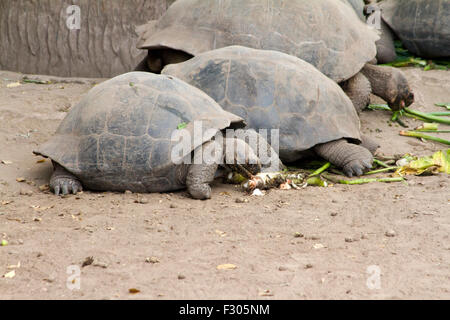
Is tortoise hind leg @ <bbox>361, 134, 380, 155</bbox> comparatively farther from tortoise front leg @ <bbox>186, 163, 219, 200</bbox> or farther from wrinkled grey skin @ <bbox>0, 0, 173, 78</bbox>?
wrinkled grey skin @ <bbox>0, 0, 173, 78</bbox>

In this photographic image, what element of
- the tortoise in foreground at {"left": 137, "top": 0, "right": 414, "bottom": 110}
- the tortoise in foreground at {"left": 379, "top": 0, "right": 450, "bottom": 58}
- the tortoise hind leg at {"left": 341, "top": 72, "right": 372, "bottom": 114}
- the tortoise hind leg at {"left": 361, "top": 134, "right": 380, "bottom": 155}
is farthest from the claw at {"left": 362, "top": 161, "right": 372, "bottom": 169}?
the tortoise in foreground at {"left": 379, "top": 0, "right": 450, "bottom": 58}

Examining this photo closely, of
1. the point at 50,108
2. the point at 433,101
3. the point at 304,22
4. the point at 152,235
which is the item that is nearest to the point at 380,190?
the point at 152,235

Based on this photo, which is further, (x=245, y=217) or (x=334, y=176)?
(x=334, y=176)

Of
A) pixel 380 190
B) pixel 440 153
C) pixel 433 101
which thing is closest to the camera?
pixel 380 190

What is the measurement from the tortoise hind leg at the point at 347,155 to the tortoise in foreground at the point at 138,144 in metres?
0.75

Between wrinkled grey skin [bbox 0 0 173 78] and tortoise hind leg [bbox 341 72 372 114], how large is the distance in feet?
8.76

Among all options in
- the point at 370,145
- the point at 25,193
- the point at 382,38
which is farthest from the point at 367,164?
the point at 382,38

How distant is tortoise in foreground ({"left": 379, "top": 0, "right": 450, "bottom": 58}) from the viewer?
7.82 metres

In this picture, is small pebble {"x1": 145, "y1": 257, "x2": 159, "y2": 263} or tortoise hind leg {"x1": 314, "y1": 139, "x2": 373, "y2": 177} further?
tortoise hind leg {"x1": 314, "y1": 139, "x2": 373, "y2": 177}

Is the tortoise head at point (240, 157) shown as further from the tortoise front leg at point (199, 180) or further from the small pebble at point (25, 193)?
the small pebble at point (25, 193)

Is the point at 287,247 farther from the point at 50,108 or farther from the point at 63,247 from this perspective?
the point at 50,108

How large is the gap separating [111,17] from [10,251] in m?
5.00

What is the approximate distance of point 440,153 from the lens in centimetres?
509

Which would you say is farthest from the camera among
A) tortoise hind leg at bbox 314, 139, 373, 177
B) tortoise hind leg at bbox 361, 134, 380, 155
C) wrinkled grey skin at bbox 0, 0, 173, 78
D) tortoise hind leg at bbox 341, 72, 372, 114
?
wrinkled grey skin at bbox 0, 0, 173, 78
